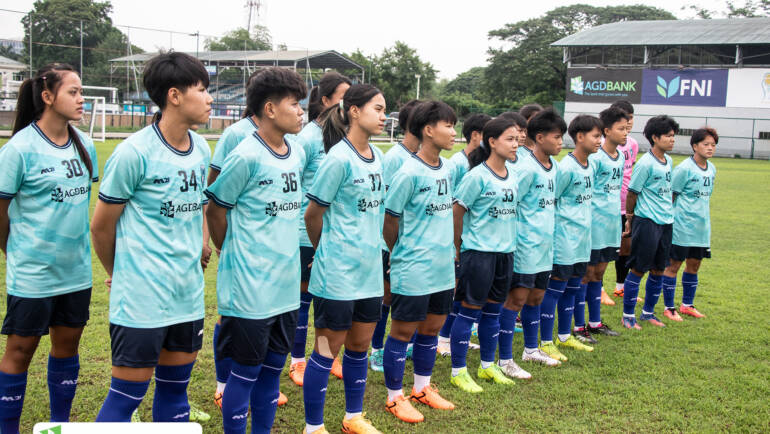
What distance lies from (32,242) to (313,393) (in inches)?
67.8

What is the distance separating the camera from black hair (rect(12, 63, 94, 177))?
11.7 feet

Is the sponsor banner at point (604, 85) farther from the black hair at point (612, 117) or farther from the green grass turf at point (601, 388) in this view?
Result: the green grass turf at point (601, 388)

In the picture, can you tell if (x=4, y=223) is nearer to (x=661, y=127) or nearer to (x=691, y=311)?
Result: (x=661, y=127)

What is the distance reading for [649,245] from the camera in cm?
672

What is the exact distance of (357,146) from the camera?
3.93 m

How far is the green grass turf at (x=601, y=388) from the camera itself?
14.0 ft

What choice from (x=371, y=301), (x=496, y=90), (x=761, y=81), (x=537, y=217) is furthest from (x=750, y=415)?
(x=496, y=90)

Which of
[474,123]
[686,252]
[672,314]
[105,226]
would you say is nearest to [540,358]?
[474,123]

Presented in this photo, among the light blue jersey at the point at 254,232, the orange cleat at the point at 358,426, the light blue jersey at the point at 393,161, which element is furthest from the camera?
the light blue jersey at the point at 393,161

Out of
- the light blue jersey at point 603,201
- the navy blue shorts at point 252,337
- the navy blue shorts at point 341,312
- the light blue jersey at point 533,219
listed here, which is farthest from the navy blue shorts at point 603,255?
the navy blue shorts at point 252,337

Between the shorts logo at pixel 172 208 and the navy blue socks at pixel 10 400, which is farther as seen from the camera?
the navy blue socks at pixel 10 400

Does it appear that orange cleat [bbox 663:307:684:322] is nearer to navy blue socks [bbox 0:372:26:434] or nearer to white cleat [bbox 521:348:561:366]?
white cleat [bbox 521:348:561:366]

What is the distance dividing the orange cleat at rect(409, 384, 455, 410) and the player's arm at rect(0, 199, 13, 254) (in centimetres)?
271

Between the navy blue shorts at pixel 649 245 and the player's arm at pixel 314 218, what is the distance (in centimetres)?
416
